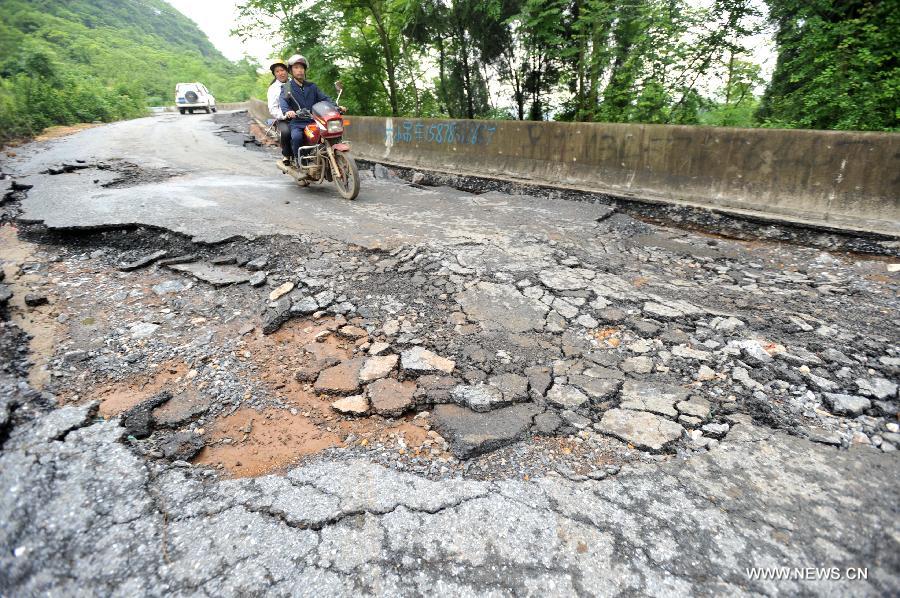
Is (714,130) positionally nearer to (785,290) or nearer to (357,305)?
(785,290)

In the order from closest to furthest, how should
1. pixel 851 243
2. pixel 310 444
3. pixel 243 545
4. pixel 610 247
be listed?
pixel 243 545
pixel 310 444
pixel 851 243
pixel 610 247

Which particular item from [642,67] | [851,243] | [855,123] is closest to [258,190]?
[642,67]

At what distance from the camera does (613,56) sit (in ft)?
22.6

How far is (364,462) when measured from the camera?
6.71ft

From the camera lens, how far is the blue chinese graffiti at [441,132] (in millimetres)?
7102

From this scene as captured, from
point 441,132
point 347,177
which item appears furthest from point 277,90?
point 441,132

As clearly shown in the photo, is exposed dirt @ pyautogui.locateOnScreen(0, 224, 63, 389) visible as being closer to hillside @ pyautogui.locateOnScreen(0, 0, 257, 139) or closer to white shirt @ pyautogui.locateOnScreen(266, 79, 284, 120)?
white shirt @ pyautogui.locateOnScreen(266, 79, 284, 120)

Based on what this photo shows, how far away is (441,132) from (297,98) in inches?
101

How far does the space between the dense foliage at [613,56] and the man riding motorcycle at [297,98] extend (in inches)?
130

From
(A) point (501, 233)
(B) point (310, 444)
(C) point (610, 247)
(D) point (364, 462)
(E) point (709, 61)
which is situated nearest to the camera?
(D) point (364, 462)

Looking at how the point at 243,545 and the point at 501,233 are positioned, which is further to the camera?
the point at 501,233

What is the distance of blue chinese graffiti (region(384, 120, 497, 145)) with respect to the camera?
7102 millimetres

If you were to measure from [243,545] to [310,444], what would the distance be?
0.61 metres

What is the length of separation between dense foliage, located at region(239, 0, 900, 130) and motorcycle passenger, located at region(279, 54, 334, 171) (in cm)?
330
